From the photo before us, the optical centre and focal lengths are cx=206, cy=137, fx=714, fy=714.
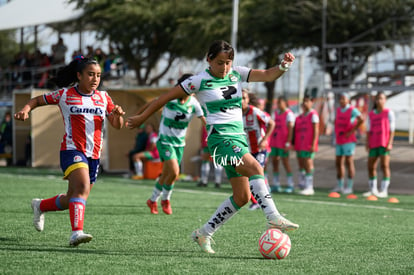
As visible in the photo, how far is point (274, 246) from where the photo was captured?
650 cm

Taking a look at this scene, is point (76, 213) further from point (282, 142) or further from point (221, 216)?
point (282, 142)

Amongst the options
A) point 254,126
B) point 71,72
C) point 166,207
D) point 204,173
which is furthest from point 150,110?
point 204,173

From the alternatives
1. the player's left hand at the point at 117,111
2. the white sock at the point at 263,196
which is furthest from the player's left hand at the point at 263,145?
the white sock at the point at 263,196

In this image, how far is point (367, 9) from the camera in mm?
26469

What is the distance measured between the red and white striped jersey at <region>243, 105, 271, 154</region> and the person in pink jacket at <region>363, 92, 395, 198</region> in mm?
4904

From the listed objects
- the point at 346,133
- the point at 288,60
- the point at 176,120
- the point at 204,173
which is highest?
the point at 288,60

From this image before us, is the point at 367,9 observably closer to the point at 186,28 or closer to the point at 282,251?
the point at 186,28

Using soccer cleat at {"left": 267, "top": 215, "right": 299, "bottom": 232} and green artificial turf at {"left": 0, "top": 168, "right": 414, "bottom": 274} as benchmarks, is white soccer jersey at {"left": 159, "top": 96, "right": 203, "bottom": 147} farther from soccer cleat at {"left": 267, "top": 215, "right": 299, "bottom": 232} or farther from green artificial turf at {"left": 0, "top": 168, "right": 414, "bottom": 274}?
soccer cleat at {"left": 267, "top": 215, "right": 299, "bottom": 232}

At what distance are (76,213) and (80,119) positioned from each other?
1020mm

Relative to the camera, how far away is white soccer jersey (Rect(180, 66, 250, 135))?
702 cm

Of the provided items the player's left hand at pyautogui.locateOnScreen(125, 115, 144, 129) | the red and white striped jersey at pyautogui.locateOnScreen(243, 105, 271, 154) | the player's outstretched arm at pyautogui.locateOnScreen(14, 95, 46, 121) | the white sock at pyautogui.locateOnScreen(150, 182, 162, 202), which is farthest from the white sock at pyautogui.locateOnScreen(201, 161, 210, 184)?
the player's left hand at pyautogui.locateOnScreen(125, 115, 144, 129)

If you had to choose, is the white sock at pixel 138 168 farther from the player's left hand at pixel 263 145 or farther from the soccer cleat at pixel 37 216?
the soccer cleat at pixel 37 216

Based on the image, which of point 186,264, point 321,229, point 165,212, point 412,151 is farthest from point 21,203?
point 412,151

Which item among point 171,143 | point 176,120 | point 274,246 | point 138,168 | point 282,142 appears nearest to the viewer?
point 274,246
